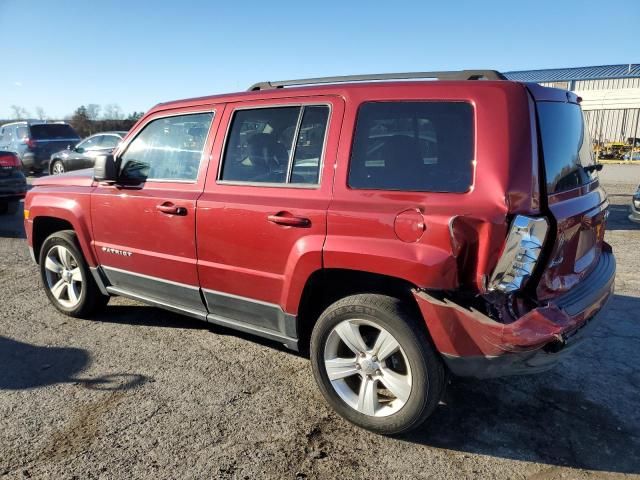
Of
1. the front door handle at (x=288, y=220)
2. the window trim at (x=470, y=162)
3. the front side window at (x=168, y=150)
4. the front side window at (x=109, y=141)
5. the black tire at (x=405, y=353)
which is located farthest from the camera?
the front side window at (x=109, y=141)

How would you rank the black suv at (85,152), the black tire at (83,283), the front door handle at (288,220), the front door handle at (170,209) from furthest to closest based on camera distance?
the black suv at (85,152), the black tire at (83,283), the front door handle at (170,209), the front door handle at (288,220)

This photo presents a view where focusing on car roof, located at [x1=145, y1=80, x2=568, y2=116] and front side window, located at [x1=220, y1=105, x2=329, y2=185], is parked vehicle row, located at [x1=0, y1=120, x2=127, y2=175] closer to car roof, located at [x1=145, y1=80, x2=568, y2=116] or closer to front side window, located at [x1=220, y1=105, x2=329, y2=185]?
car roof, located at [x1=145, y1=80, x2=568, y2=116]

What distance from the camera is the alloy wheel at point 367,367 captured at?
107 inches

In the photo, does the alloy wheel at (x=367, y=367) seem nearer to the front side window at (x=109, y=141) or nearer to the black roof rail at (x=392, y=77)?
the black roof rail at (x=392, y=77)

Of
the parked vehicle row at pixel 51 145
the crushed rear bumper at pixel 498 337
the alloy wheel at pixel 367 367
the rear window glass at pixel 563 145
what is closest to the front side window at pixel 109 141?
the parked vehicle row at pixel 51 145

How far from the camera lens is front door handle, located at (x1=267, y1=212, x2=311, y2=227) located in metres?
2.87

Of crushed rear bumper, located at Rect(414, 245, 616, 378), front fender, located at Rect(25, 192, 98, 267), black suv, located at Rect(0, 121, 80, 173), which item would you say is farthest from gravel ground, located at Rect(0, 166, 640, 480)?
black suv, located at Rect(0, 121, 80, 173)

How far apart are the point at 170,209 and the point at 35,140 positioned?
15911 millimetres

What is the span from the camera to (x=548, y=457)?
2596 mm

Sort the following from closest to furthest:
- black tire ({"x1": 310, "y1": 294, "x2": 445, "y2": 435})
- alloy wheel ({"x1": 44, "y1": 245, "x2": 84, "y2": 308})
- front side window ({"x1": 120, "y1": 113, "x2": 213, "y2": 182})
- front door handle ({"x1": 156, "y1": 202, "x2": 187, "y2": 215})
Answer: black tire ({"x1": 310, "y1": 294, "x2": 445, "y2": 435})
front door handle ({"x1": 156, "y1": 202, "x2": 187, "y2": 215})
front side window ({"x1": 120, "y1": 113, "x2": 213, "y2": 182})
alloy wheel ({"x1": 44, "y1": 245, "x2": 84, "y2": 308})

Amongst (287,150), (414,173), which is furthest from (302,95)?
(414,173)

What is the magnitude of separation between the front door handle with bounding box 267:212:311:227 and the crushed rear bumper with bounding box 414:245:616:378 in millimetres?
766

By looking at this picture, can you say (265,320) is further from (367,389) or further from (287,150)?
(287,150)

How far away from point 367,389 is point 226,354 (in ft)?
4.50
